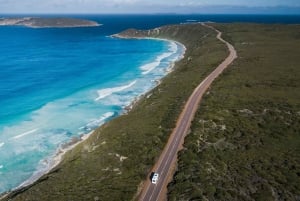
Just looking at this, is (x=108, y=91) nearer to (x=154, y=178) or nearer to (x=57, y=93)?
(x=57, y=93)

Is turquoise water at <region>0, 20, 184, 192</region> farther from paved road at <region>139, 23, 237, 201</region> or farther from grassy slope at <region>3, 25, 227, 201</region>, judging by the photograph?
paved road at <region>139, 23, 237, 201</region>

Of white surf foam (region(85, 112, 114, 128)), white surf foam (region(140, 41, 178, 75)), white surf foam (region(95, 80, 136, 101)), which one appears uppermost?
white surf foam (region(140, 41, 178, 75))

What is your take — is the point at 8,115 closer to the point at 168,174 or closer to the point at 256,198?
the point at 168,174

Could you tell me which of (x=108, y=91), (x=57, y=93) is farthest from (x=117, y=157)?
(x=57, y=93)

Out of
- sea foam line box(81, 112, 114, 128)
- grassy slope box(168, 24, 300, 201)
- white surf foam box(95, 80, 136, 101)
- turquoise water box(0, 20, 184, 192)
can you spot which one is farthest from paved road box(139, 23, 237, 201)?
white surf foam box(95, 80, 136, 101)

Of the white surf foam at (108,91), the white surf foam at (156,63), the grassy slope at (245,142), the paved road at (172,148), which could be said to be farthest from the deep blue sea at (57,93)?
A: the grassy slope at (245,142)

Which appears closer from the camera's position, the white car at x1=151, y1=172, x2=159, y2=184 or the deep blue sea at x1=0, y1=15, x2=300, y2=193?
the white car at x1=151, y1=172, x2=159, y2=184
